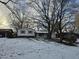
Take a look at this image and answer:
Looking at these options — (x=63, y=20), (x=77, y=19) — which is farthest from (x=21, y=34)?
(x=77, y=19)

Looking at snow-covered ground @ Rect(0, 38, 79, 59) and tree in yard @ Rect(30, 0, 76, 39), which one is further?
tree in yard @ Rect(30, 0, 76, 39)

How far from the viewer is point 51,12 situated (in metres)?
34.3

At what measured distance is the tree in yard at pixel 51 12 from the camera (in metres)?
32.7

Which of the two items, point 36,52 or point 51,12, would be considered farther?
point 51,12

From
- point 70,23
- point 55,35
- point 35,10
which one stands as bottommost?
point 55,35

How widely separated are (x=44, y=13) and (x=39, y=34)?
940cm

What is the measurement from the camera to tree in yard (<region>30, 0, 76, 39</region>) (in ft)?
107

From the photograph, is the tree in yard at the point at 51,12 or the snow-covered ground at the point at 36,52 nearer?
the snow-covered ground at the point at 36,52

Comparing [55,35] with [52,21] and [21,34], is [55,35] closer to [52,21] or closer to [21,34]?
[52,21]

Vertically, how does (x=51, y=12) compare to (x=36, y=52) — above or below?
above

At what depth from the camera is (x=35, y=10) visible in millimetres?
36281

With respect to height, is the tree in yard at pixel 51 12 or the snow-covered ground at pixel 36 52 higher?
the tree in yard at pixel 51 12

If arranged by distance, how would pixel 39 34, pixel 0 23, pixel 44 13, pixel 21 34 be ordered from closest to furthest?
1. pixel 44 13
2. pixel 21 34
3. pixel 39 34
4. pixel 0 23

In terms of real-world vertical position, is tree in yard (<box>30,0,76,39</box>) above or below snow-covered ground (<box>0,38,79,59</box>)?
above
